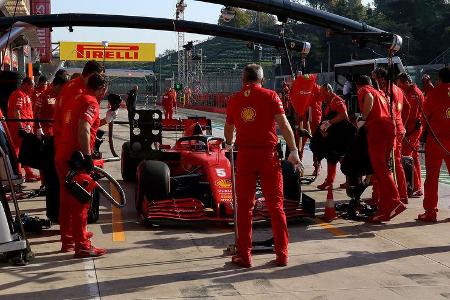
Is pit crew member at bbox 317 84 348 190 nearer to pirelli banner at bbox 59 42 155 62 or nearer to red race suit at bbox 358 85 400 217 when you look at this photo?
red race suit at bbox 358 85 400 217

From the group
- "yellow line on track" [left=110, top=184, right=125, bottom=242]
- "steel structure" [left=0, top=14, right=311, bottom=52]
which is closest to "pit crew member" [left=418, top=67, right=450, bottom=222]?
"yellow line on track" [left=110, top=184, right=125, bottom=242]

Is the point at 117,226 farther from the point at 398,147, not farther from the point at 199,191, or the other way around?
the point at 398,147

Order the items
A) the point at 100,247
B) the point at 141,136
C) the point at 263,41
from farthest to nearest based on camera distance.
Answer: the point at 263,41 → the point at 141,136 → the point at 100,247

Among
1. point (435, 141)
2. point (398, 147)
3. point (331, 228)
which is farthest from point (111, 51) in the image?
point (331, 228)

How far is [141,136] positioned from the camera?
10.8 meters

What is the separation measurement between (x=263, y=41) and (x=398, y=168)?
19.2ft

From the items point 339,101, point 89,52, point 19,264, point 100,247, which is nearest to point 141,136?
point 339,101

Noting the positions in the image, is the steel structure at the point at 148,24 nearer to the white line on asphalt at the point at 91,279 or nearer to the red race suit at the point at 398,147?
the red race suit at the point at 398,147

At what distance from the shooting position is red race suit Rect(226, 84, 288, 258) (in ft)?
20.2

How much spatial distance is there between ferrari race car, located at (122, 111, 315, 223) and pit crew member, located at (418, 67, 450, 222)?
154 centimetres

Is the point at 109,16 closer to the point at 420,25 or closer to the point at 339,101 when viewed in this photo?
the point at 339,101

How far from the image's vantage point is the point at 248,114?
620cm

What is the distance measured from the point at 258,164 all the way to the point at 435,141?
10.6ft

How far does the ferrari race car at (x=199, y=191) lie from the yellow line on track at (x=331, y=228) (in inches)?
8.4
